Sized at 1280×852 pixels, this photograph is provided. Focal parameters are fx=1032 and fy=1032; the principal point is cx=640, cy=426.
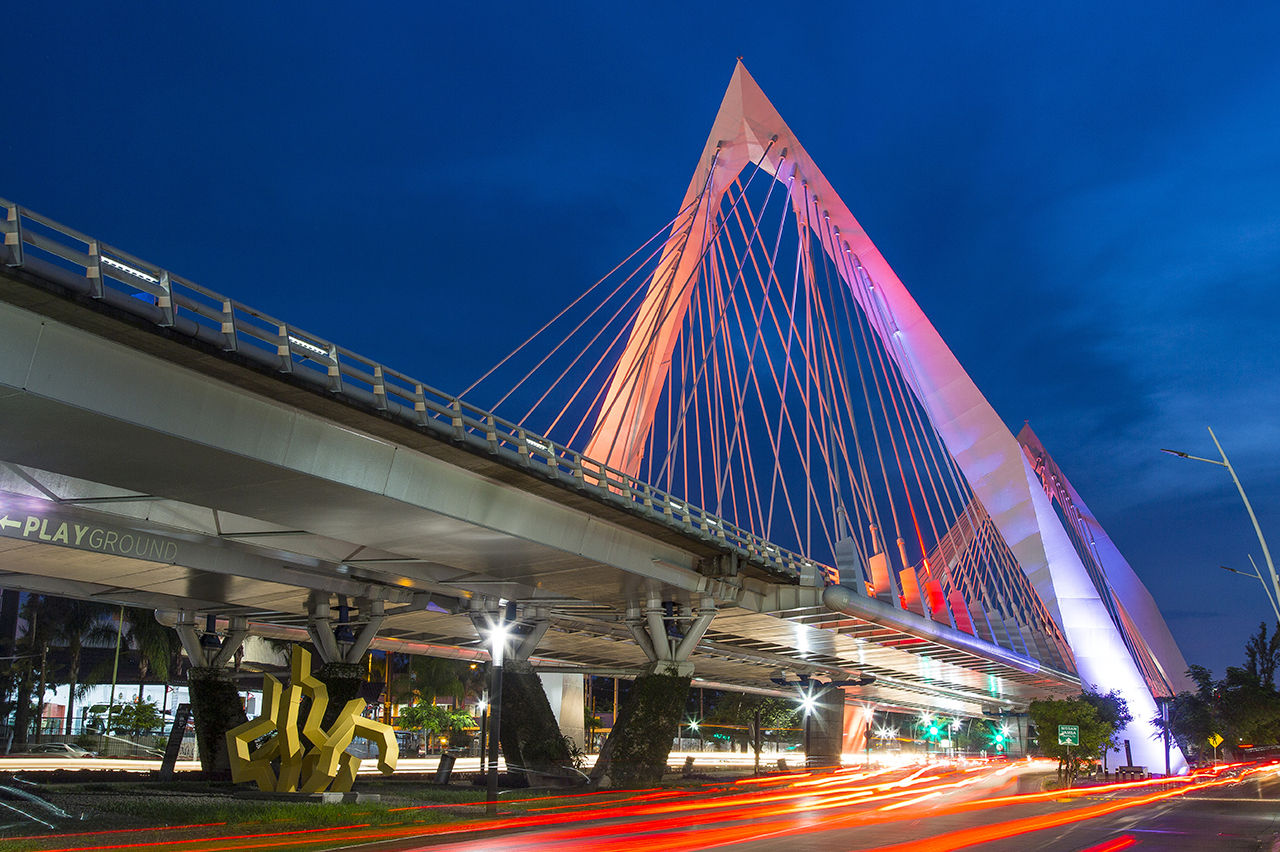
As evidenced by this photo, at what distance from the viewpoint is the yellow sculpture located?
89.0 feet

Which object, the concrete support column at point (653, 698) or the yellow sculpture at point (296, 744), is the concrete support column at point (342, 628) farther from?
the concrete support column at point (653, 698)

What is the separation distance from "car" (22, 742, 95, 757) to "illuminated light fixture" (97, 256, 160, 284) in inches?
1851

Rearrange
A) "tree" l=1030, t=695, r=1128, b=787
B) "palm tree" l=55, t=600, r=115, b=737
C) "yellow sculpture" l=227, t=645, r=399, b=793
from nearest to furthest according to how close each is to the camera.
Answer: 1. "yellow sculpture" l=227, t=645, r=399, b=793
2. "tree" l=1030, t=695, r=1128, b=787
3. "palm tree" l=55, t=600, r=115, b=737

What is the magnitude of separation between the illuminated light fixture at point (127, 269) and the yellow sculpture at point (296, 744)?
42.9 ft

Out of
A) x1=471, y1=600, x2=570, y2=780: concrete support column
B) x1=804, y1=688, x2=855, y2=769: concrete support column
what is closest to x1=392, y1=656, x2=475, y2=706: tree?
x1=804, y1=688, x2=855, y2=769: concrete support column

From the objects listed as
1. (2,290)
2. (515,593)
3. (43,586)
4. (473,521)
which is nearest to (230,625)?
(43,586)

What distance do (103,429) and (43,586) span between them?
2093 cm

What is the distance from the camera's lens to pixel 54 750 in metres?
57.2

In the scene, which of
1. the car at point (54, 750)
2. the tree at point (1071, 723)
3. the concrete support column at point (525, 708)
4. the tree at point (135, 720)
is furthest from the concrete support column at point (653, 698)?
the tree at point (135, 720)

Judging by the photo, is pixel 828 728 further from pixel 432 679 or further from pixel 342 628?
pixel 342 628

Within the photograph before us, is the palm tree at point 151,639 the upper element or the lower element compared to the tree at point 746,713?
upper

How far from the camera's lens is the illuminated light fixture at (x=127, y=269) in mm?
16953

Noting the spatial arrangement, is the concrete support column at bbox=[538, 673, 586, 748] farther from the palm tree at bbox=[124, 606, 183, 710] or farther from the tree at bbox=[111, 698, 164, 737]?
the tree at bbox=[111, 698, 164, 737]

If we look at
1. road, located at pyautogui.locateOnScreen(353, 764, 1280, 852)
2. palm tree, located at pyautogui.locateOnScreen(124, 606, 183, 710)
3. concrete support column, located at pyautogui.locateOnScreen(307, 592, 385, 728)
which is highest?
palm tree, located at pyautogui.locateOnScreen(124, 606, 183, 710)
